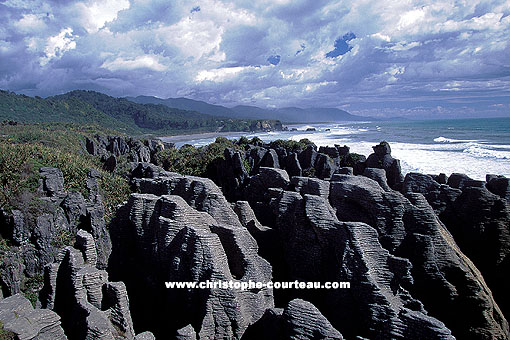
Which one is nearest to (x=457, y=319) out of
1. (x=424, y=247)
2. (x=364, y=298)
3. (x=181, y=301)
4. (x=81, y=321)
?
(x=424, y=247)

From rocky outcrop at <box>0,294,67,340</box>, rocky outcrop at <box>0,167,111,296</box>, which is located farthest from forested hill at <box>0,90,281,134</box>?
rocky outcrop at <box>0,294,67,340</box>

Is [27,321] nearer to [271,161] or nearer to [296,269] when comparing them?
[296,269]

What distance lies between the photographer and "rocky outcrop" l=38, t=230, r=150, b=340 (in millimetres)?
6607

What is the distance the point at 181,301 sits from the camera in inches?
295

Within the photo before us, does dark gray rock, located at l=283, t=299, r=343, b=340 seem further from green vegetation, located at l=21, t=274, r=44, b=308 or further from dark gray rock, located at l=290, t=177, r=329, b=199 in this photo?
green vegetation, located at l=21, t=274, r=44, b=308

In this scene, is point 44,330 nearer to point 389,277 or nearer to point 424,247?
point 389,277

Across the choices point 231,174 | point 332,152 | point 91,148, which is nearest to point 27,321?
point 231,174

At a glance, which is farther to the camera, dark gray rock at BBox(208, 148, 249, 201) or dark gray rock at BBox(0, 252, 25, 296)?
dark gray rock at BBox(208, 148, 249, 201)

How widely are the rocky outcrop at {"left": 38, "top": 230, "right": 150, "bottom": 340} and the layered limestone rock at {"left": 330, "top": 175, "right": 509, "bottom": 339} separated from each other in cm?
594

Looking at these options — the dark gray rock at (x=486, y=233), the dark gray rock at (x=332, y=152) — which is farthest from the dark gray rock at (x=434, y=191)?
the dark gray rock at (x=332, y=152)

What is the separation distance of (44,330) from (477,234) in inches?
434

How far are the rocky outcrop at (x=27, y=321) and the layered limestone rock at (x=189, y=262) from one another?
2.32m

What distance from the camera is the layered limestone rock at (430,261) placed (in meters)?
7.52

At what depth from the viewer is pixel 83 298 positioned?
721 centimetres
